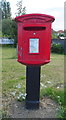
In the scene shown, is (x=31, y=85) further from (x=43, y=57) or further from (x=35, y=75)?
(x=43, y=57)

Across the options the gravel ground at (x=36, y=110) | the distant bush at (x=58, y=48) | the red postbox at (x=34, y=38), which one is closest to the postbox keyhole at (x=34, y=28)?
the red postbox at (x=34, y=38)

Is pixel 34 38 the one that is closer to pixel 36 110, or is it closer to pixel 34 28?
pixel 34 28

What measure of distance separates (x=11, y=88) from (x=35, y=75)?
4.70 feet

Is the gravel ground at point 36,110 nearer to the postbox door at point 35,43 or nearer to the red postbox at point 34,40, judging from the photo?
the red postbox at point 34,40

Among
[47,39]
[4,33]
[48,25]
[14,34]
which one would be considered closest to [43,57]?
[47,39]

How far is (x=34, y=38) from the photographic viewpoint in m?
3.28

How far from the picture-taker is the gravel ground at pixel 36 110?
3.28m

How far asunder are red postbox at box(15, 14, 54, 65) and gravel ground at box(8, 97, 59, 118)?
82 cm

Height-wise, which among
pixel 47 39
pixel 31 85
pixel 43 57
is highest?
pixel 47 39

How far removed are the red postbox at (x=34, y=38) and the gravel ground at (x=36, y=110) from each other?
0.82m

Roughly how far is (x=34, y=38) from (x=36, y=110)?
1.22 metres

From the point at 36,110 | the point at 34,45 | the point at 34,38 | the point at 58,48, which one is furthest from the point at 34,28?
the point at 58,48

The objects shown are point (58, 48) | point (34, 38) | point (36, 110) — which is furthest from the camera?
point (58, 48)

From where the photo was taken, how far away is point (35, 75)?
346 cm
